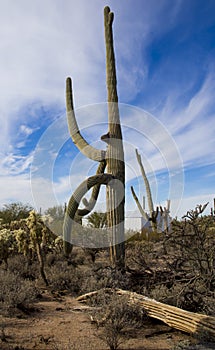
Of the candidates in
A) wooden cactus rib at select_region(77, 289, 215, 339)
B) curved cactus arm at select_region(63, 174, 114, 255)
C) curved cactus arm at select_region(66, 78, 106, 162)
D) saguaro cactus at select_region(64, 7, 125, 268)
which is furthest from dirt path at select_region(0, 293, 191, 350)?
curved cactus arm at select_region(66, 78, 106, 162)

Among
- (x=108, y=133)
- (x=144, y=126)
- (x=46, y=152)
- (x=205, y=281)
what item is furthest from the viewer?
(x=46, y=152)

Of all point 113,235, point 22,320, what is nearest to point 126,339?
point 22,320

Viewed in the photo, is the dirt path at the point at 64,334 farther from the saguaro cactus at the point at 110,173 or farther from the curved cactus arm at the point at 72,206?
the saguaro cactus at the point at 110,173

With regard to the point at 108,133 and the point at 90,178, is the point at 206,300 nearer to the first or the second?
the point at 90,178

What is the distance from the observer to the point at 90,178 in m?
6.62

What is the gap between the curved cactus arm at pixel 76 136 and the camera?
7227 millimetres

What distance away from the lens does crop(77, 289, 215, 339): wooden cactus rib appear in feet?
12.2

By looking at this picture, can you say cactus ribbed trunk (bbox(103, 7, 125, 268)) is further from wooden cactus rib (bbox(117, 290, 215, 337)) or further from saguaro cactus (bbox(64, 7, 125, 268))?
wooden cactus rib (bbox(117, 290, 215, 337))

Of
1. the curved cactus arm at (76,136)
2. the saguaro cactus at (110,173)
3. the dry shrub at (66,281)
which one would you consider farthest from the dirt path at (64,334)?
the curved cactus arm at (76,136)

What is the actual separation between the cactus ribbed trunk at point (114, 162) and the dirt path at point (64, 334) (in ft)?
5.88

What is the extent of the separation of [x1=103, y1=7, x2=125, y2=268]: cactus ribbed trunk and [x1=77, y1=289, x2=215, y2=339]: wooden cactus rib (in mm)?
1772

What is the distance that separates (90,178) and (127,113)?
92.5 inches

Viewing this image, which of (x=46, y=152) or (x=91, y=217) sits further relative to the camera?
(x=91, y=217)

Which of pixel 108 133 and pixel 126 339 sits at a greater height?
pixel 108 133
